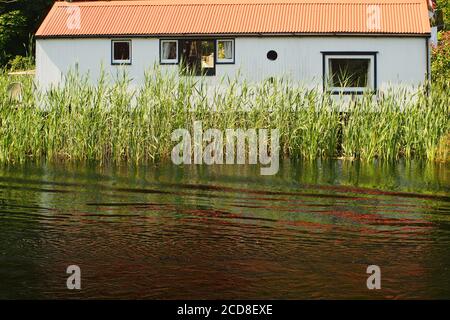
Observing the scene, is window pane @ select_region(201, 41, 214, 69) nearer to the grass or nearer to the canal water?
the grass

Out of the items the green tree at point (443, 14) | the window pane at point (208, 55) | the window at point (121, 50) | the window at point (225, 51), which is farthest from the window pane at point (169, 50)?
the green tree at point (443, 14)

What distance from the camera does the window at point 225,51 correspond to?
29.9m

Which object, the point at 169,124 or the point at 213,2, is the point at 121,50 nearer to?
the point at 213,2

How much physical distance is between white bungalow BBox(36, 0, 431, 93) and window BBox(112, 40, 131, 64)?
0.10ft

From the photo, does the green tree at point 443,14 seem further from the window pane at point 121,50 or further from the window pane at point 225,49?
the window pane at point 121,50

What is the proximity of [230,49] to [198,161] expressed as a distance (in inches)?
332

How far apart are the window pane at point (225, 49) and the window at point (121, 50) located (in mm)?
2869

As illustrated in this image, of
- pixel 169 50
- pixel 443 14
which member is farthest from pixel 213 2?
pixel 443 14

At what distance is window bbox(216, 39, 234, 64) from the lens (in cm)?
2991

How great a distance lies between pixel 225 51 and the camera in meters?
30.1

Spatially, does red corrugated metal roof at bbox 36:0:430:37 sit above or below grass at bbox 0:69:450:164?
above

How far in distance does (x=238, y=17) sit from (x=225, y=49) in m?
1.14

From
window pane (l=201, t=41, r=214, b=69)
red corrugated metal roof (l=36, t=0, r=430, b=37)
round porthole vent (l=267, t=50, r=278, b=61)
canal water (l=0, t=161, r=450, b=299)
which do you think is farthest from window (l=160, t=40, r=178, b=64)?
canal water (l=0, t=161, r=450, b=299)
